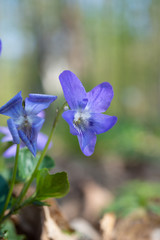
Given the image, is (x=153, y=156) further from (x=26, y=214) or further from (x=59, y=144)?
(x=26, y=214)

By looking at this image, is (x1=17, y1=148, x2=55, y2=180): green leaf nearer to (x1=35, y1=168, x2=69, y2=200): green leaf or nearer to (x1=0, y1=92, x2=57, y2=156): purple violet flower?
(x1=35, y1=168, x2=69, y2=200): green leaf

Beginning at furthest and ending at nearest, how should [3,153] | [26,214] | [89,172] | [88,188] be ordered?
1. [89,172]
2. [88,188]
3. [26,214]
4. [3,153]

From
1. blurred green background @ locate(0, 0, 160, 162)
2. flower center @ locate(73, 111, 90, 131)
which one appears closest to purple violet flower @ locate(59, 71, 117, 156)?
flower center @ locate(73, 111, 90, 131)

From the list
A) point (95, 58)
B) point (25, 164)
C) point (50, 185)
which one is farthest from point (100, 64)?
point (50, 185)

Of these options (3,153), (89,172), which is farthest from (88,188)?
(3,153)

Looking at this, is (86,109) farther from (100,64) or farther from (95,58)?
(100,64)

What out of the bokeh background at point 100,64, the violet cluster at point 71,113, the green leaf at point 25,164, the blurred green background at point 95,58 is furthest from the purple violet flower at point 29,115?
the blurred green background at point 95,58
